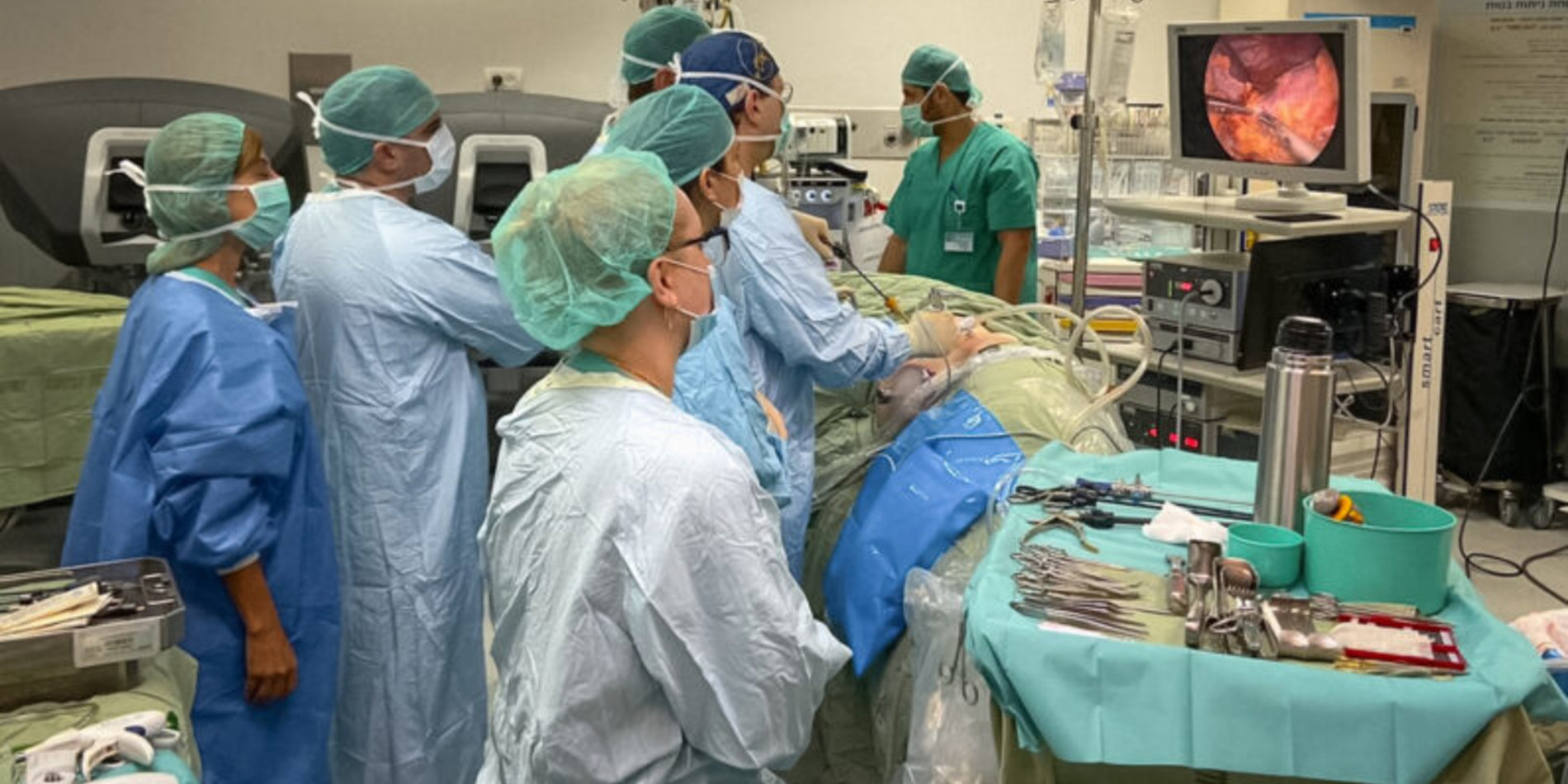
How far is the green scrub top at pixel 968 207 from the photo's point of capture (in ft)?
12.5

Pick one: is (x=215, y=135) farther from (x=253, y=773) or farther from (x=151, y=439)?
(x=253, y=773)

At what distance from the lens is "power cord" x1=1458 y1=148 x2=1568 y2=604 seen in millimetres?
4254

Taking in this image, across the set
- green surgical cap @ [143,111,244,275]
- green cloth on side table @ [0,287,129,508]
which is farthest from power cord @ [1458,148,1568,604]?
green cloth on side table @ [0,287,129,508]

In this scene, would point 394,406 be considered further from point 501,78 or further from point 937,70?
point 501,78

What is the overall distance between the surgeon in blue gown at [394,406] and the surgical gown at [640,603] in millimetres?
934

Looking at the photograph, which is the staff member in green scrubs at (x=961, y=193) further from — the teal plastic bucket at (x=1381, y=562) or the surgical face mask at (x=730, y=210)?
the teal plastic bucket at (x=1381, y=562)

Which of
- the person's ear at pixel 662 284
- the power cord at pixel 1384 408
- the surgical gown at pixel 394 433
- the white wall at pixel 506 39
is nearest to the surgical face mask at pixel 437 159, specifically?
the surgical gown at pixel 394 433

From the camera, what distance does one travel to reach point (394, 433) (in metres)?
2.45

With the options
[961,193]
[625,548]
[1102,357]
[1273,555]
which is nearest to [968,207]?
[961,193]

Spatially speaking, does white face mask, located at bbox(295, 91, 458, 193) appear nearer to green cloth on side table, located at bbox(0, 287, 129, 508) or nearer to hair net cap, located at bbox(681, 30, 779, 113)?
hair net cap, located at bbox(681, 30, 779, 113)

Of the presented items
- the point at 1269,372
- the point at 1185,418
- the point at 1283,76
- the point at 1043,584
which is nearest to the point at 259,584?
the point at 1043,584

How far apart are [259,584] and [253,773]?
33 cm

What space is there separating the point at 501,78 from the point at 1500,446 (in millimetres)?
3820

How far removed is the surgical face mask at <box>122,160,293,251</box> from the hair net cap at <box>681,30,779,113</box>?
0.74m
